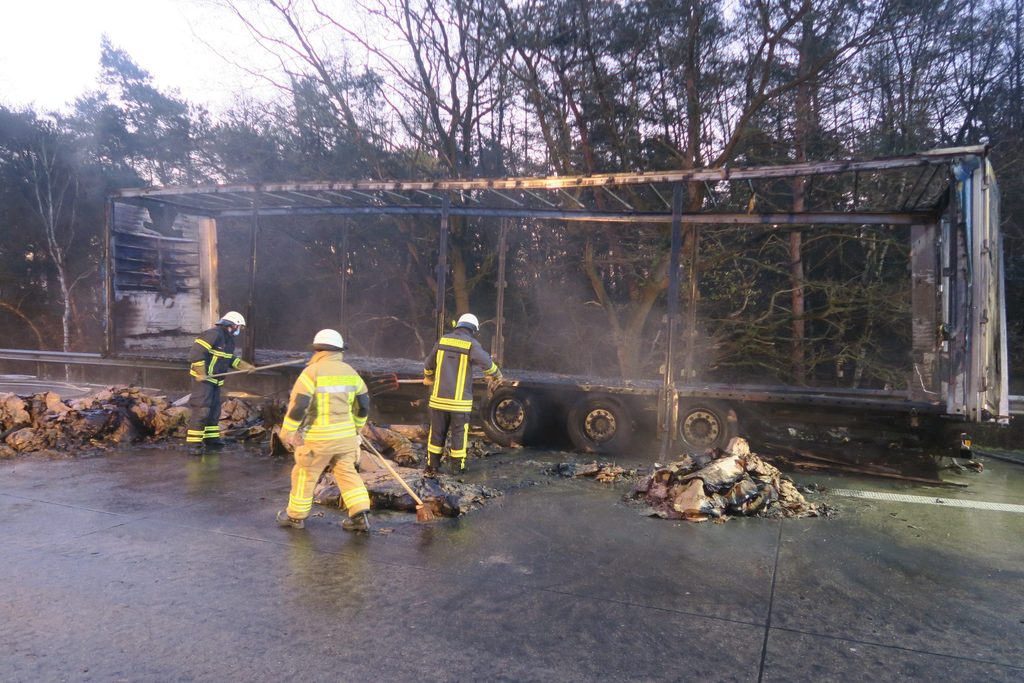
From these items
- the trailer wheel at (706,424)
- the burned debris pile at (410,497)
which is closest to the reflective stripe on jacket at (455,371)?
the burned debris pile at (410,497)

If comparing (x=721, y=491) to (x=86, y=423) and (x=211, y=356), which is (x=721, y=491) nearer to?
(x=211, y=356)

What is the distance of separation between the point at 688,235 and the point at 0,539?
33.2 ft

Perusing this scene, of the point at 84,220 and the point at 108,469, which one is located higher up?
the point at 84,220

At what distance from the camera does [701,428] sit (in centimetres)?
868

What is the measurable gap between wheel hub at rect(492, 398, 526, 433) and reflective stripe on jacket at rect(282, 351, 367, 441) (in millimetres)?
4087

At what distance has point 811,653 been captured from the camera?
3414 mm

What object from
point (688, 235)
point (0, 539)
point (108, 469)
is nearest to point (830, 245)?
point (688, 235)

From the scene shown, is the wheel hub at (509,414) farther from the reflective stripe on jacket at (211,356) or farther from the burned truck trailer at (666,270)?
the reflective stripe on jacket at (211,356)

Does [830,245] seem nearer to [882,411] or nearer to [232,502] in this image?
[882,411]

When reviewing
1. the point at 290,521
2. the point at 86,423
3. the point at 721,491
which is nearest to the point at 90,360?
the point at 86,423

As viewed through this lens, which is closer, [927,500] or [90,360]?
[927,500]

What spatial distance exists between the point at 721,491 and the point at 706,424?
269 cm

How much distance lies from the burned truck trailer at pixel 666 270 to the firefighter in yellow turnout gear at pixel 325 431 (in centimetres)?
399

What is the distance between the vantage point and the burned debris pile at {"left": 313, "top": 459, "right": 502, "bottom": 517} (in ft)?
18.9
